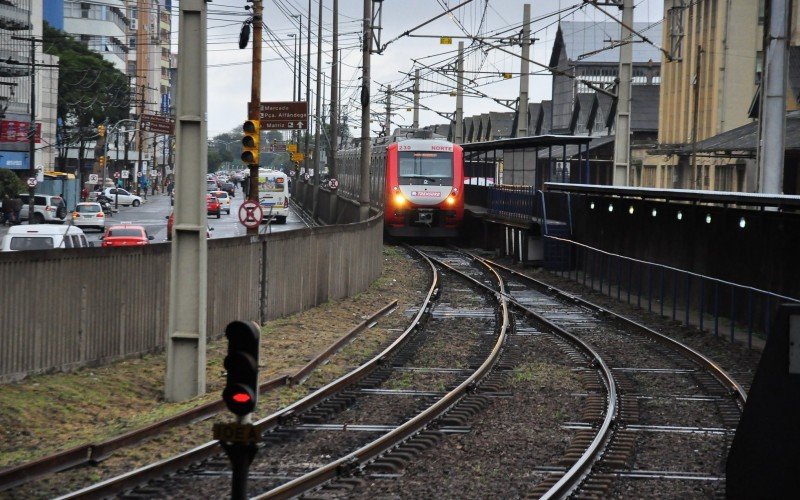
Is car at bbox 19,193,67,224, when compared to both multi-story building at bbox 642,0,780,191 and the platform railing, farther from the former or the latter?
the platform railing

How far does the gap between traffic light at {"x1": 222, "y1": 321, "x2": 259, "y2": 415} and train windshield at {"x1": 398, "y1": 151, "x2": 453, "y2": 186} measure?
131 feet

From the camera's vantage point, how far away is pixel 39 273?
14.6 metres

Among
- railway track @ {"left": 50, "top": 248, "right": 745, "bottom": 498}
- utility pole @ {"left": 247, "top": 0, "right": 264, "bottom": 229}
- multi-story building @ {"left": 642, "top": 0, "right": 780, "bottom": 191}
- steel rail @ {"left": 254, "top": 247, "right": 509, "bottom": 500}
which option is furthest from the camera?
multi-story building @ {"left": 642, "top": 0, "right": 780, "bottom": 191}

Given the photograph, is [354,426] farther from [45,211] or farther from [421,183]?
[45,211]

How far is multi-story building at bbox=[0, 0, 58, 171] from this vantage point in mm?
77125

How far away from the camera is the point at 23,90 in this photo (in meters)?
92.2

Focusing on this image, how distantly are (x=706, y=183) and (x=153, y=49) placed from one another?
400 feet

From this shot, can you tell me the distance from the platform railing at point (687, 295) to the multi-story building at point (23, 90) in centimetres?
4806

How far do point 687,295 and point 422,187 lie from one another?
22.9 meters

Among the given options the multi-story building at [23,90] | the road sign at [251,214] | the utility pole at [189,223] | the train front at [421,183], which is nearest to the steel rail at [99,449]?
the utility pole at [189,223]

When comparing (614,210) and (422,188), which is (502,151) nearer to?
(422,188)

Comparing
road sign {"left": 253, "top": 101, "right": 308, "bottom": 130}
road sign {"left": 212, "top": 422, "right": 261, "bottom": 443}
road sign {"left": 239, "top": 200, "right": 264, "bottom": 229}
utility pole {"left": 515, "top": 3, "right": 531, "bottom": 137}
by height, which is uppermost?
utility pole {"left": 515, "top": 3, "right": 531, "bottom": 137}

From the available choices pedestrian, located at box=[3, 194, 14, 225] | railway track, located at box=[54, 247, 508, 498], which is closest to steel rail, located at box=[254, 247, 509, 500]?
railway track, located at box=[54, 247, 508, 498]

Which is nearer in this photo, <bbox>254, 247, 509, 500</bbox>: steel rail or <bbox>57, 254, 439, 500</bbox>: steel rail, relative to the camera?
<bbox>57, 254, 439, 500</bbox>: steel rail
